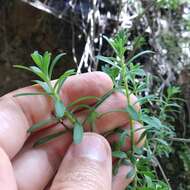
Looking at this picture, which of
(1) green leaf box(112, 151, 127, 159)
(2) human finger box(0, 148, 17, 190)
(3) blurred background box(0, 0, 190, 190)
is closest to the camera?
(2) human finger box(0, 148, 17, 190)

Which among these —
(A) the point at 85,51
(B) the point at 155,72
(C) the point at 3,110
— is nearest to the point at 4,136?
(C) the point at 3,110

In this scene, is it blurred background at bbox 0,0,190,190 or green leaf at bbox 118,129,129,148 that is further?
blurred background at bbox 0,0,190,190

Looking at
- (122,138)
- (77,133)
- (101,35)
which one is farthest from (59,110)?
(101,35)

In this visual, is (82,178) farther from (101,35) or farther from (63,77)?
(101,35)

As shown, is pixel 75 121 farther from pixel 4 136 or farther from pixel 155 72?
pixel 155 72

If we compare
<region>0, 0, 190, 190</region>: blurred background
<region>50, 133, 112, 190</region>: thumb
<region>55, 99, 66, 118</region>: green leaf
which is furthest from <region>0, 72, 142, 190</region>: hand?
<region>0, 0, 190, 190</region>: blurred background

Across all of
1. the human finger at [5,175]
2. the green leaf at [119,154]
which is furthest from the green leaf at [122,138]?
the human finger at [5,175]

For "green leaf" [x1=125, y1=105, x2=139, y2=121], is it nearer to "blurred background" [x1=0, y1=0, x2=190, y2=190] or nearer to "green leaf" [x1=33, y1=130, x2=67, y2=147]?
"green leaf" [x1=33, y1=130, x2=67, y2=147]

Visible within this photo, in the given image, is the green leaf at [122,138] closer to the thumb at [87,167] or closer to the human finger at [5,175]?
the thumb at [87,167]
